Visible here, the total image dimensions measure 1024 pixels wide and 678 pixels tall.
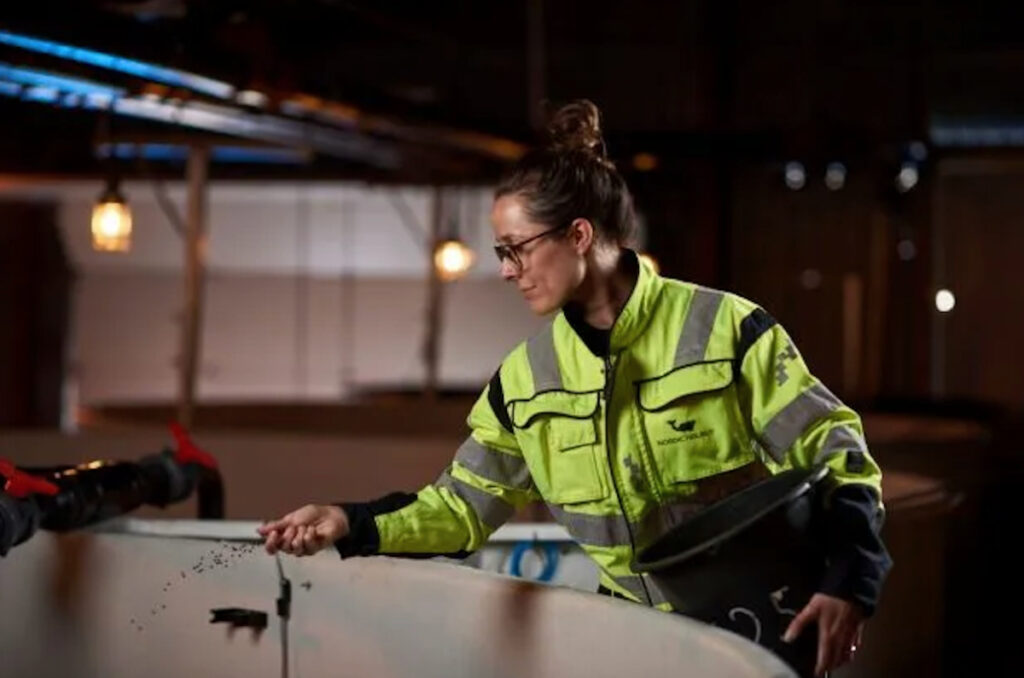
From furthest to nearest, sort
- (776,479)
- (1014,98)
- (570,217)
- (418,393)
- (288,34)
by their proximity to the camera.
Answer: (418,393)
(1014,98)
(288,34)
(570,217)
(776,479)

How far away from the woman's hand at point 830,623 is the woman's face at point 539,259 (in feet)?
1.72

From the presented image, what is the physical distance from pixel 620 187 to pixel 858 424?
1.53 feet

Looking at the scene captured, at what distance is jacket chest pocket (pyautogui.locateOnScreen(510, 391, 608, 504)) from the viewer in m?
2.21

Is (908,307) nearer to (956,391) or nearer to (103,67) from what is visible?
(956,391)

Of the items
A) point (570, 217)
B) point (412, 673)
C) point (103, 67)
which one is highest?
point (103, 67)

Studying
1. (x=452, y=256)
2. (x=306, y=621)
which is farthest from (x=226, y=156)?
(x=306, y=621)

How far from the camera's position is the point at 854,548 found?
1.89m

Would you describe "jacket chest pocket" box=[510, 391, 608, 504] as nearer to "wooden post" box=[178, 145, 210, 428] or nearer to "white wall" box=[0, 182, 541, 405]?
"wooden post" box=[178, 145, 210, 428]

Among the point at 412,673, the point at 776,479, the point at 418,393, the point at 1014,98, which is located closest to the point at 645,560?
the point at 776,479

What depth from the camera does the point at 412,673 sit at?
2.66 meters

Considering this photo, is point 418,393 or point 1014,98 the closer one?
point 1014,98

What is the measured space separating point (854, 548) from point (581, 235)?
0.55 m

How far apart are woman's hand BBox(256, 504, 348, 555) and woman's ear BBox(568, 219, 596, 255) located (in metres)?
0.49

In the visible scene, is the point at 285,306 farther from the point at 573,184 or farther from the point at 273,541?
the point at 573,184
